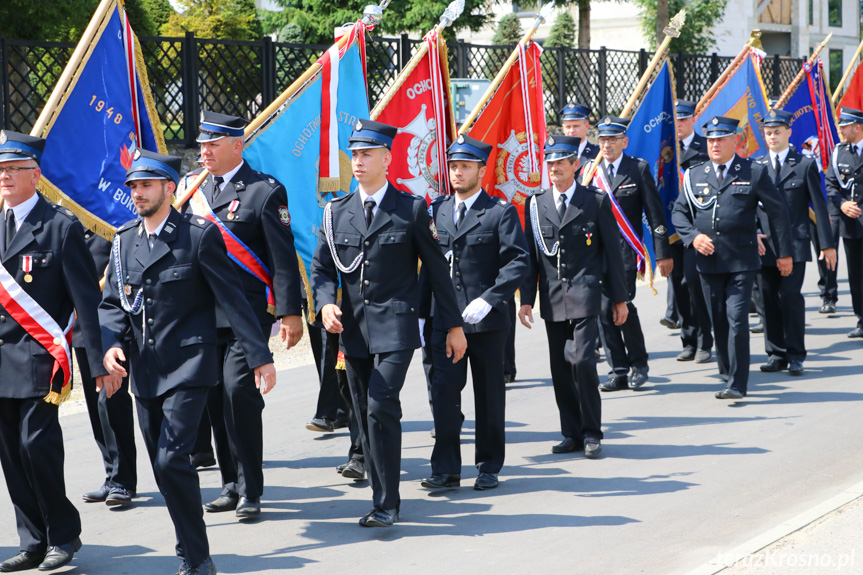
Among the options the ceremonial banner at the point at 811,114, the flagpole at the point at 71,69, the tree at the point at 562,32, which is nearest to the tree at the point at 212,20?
the tree at the point at 562,32

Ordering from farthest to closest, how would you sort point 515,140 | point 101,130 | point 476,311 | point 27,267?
point 515,140 < point 101,130 < point 476,311 < point 27,267

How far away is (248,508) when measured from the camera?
616 centimetres

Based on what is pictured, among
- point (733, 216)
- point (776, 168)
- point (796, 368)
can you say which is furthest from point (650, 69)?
point (796, 368)

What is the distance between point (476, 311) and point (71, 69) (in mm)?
2814

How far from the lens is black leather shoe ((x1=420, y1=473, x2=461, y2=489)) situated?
6715 millimetres

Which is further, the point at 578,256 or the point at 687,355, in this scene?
the point at 687,355

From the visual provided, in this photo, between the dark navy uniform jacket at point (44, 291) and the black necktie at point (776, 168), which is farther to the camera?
the black necktie at point (776, 168)

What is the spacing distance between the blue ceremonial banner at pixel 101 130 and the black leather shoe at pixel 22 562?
217 centimetres

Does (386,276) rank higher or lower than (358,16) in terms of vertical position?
lower

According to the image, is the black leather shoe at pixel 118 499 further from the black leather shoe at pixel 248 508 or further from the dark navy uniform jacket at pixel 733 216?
the dark navy uniform jacket at pixel 733 216

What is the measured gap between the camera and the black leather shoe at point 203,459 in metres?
7.26

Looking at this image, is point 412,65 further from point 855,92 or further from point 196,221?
point 855,92

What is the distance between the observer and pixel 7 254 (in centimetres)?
540

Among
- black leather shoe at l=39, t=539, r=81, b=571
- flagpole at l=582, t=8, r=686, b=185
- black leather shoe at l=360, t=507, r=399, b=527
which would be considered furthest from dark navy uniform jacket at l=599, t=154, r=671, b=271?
black leather shoe at l=39, t=539, r=81, b=571
